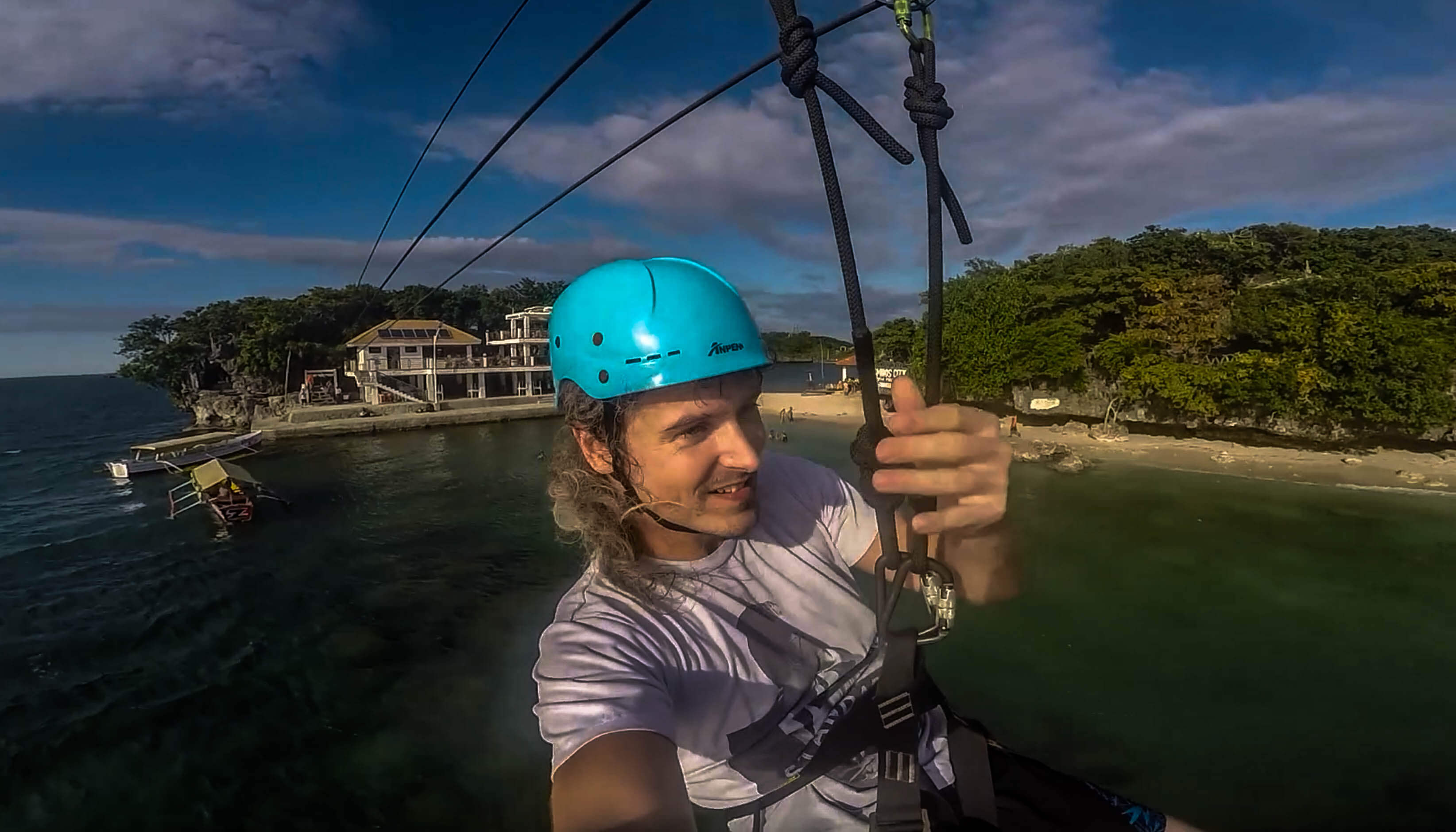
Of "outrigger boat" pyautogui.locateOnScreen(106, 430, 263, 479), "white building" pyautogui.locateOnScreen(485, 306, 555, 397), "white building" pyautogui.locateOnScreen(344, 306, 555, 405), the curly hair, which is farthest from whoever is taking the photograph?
"white building" pyautogui.locateOnScreen(485, 306, 555, 397)

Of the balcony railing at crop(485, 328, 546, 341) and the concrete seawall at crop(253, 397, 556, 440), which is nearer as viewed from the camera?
the concrete seawall at crop(253, 397, 556, 440)

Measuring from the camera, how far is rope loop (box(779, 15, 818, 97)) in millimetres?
1301

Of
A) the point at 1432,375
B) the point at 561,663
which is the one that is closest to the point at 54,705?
the point at 561,663

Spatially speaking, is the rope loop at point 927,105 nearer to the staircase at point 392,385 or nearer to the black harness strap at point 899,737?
the black harness strap at point 899,737

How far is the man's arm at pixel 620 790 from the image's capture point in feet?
4.09

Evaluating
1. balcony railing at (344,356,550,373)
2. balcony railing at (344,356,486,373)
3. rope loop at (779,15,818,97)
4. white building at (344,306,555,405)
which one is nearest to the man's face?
rope loop at (779,15,818,97)

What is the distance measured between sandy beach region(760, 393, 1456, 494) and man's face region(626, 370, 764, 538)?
948 inches

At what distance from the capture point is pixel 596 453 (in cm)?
172

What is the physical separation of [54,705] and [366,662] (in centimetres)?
474

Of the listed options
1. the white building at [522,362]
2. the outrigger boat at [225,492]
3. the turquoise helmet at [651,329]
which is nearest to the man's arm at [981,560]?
the turquoise helmet at [651,329]

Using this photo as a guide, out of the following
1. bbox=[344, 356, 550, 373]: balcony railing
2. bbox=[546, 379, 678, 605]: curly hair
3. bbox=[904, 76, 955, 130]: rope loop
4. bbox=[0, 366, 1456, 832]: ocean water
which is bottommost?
bbox=[0, 366, 1456, 832]: ocean water

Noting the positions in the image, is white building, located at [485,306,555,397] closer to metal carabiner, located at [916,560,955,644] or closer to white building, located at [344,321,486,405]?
white building, located at [344,321,486,405]

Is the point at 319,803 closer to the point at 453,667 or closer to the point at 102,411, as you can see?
the point at 453,667

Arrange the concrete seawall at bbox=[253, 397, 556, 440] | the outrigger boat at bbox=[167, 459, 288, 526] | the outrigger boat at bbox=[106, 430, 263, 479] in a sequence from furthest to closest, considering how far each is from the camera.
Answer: the concrete seawall at bbox=[253, 397, 556, 440] → the outrigger boat at bbox=[106, 430, 263, 479] → the outrigger boat at bbox=[167, 459, 288, 526]
